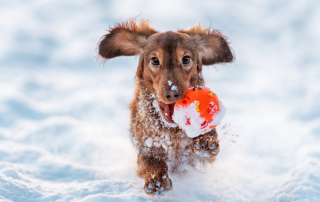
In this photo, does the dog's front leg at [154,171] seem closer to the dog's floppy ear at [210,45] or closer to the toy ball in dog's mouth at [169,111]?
the toy ball in dog's mouth at [169,111]

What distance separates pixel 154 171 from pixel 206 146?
2.16ft

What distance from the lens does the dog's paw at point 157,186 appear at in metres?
2.75

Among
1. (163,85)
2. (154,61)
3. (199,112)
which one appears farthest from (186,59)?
A: (199,112)

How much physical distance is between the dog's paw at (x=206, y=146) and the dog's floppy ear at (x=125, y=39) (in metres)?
1.41

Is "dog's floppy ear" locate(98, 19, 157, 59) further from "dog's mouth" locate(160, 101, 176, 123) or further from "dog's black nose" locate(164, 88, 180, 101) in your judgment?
"dog's black nose" locate(164, 88, 180, 101)

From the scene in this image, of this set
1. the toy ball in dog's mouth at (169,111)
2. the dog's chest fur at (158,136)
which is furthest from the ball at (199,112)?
the dog's chest fur at (158,136)

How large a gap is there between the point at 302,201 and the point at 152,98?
1717 mm

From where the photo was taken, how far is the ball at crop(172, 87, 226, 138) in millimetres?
2443

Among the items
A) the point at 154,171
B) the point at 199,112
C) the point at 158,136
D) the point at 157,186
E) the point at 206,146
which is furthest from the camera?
the point at 158,136

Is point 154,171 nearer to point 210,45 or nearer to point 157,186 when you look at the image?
point 157,186

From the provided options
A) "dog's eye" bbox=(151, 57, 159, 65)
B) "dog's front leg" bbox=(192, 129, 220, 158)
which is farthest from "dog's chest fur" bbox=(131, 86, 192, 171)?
A: "dog's front leg" bbox=(192, 129, 220, 158)

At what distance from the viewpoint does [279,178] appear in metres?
3.21

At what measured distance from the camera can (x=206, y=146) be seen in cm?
257

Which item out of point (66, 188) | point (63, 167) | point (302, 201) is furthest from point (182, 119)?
point (63, 167)
